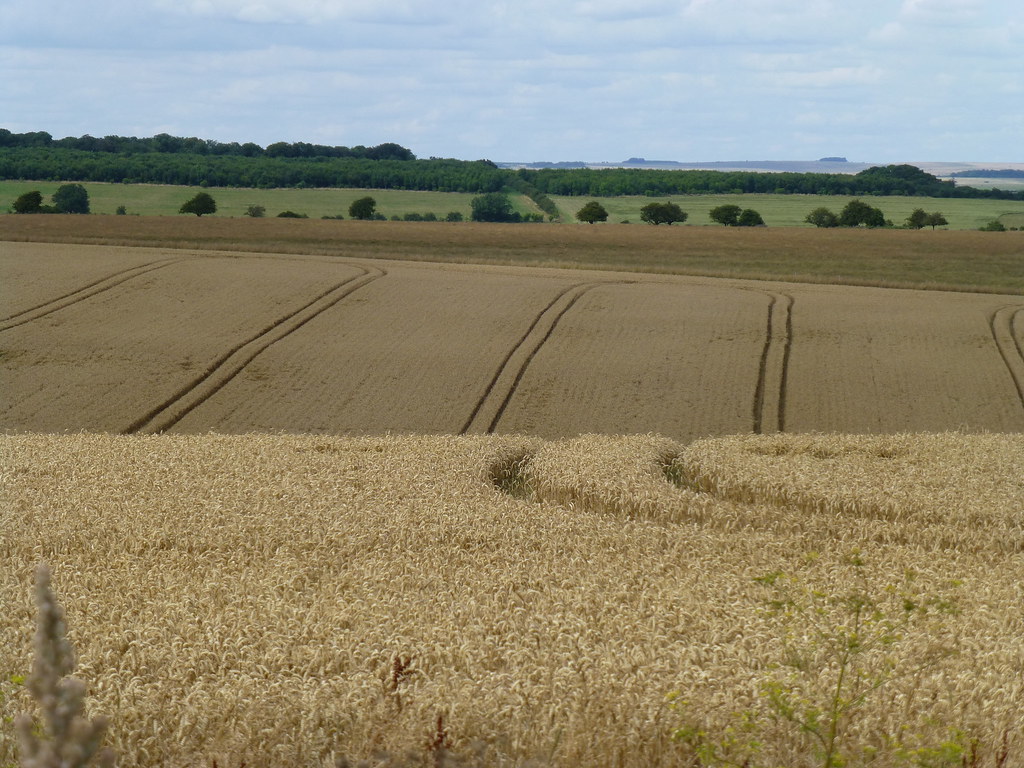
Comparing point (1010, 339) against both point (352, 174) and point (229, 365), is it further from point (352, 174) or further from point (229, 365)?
point (352, 174)

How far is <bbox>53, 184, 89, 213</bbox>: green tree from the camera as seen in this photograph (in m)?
66.1

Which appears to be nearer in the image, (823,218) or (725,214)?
(725,214)

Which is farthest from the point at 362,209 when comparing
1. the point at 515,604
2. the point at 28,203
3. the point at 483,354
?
the point at 515,604

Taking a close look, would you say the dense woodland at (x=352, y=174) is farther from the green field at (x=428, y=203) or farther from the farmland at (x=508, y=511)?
the farmland at (x=508, y=511)

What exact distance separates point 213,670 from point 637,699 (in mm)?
2933

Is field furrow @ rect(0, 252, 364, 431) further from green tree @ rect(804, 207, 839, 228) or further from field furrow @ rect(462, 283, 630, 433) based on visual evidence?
green tree @ rect(804, 207, 839, 228)

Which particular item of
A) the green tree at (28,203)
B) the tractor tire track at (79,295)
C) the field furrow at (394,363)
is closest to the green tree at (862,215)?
the field furrow at (394,363)

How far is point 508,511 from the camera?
1229 centimetres

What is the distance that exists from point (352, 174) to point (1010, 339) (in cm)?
7946

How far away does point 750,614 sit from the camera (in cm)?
796

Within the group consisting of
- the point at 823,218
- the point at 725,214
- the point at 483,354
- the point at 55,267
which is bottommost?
the point at 483,354

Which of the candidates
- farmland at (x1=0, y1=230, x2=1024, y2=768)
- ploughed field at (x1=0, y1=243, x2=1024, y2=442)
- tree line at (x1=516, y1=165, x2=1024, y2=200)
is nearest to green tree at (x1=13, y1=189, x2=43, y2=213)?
farmland at (x1=0, y1=230, x2=1024, y2=768)

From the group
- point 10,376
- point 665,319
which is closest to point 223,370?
point 10,376

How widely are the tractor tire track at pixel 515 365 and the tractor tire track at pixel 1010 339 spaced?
1260cm
